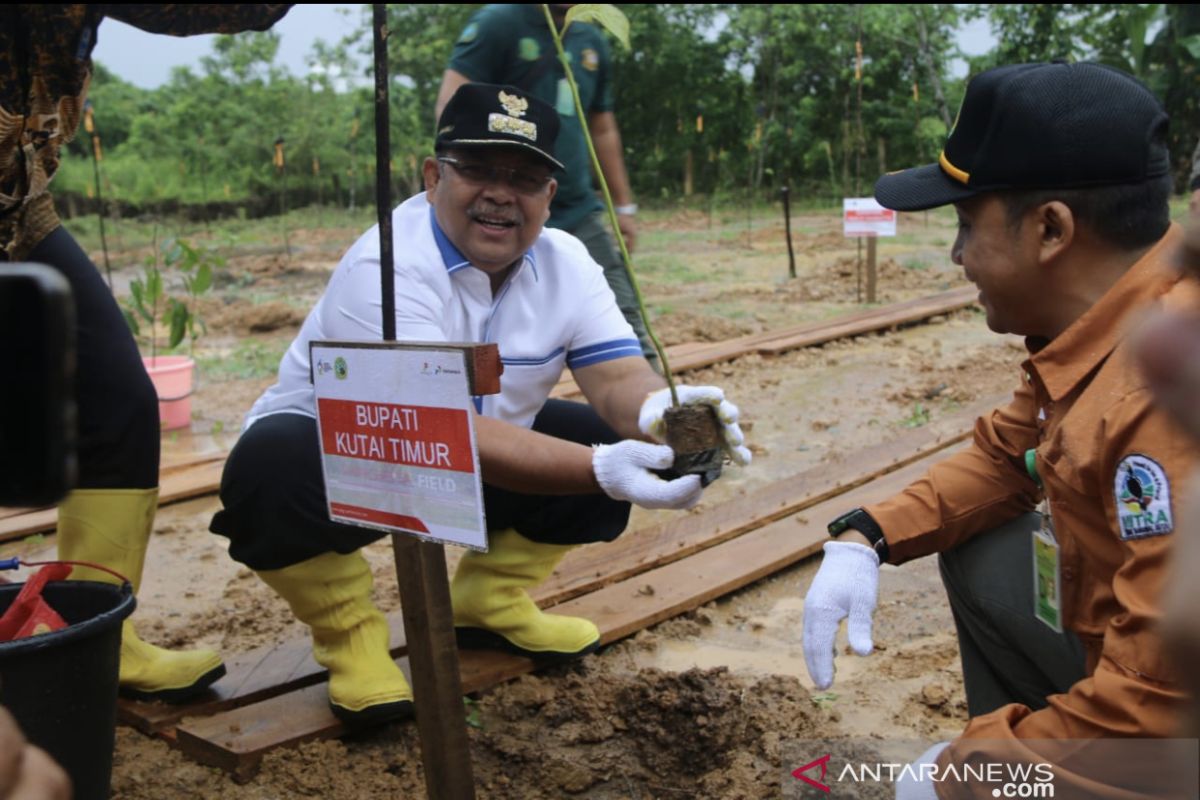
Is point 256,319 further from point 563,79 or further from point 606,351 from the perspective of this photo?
point 606,351

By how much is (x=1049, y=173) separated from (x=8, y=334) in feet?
4.56

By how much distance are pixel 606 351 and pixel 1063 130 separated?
50.7 inches

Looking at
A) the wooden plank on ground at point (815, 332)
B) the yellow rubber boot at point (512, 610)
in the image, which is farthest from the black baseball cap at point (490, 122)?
the wooden plank on ground at point (815, 332)

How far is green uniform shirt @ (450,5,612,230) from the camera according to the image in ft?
12.4

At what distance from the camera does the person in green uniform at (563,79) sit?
378 centimetres

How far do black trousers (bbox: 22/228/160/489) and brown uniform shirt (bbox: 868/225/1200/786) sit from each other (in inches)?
61.5

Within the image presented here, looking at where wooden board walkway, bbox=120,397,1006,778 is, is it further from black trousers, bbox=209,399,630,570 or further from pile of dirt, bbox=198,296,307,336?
pile of dirt, bbox=198,296,307,336

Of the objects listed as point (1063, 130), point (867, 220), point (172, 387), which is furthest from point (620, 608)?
point (867, 220)

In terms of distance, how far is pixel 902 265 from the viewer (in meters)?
10.7

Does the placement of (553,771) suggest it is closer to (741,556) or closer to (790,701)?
(790,701)

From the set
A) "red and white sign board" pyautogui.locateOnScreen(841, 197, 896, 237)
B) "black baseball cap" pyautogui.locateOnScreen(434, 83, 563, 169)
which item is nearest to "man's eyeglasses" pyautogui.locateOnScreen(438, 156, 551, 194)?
"black baseball cap" pyautogui.locateOnScreen(434, 83, 563, 169)

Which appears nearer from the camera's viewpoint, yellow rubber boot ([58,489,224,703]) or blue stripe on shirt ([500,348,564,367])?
yellow rubber boot ([58,489,224,703])

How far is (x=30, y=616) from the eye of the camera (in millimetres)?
2129

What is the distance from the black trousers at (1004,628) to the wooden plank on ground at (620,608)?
1.09 meters
